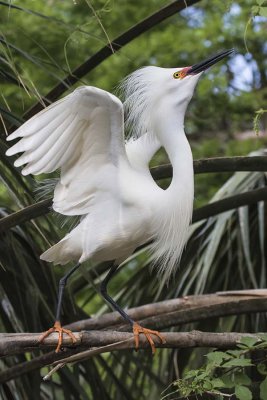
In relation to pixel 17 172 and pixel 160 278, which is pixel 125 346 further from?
pixel 160 278

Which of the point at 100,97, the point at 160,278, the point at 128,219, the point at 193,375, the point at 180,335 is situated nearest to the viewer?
the point at 193,375

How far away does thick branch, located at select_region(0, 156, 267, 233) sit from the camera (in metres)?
1.90

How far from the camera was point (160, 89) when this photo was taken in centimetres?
234

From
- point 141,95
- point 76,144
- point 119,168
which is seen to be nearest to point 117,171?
point 119,168

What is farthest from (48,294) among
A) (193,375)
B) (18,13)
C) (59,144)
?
(18,13)

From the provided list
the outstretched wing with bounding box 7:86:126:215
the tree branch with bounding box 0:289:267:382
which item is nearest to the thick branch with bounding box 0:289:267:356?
the tree branch with bounding box 0:289:267:382

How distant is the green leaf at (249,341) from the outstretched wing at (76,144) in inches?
24.7

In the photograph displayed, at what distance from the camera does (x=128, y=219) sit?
7.34 ft

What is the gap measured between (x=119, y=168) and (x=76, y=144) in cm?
14

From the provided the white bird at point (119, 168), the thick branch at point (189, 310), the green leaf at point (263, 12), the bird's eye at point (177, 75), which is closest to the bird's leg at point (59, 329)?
→ the white bird at point (119, 168)

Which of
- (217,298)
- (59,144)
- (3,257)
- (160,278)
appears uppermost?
(59,144)

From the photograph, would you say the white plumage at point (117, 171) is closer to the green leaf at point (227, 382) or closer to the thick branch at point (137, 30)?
the thick branch at point (137, 30)

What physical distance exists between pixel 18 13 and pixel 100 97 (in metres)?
3.65

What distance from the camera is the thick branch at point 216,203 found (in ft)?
6.24
